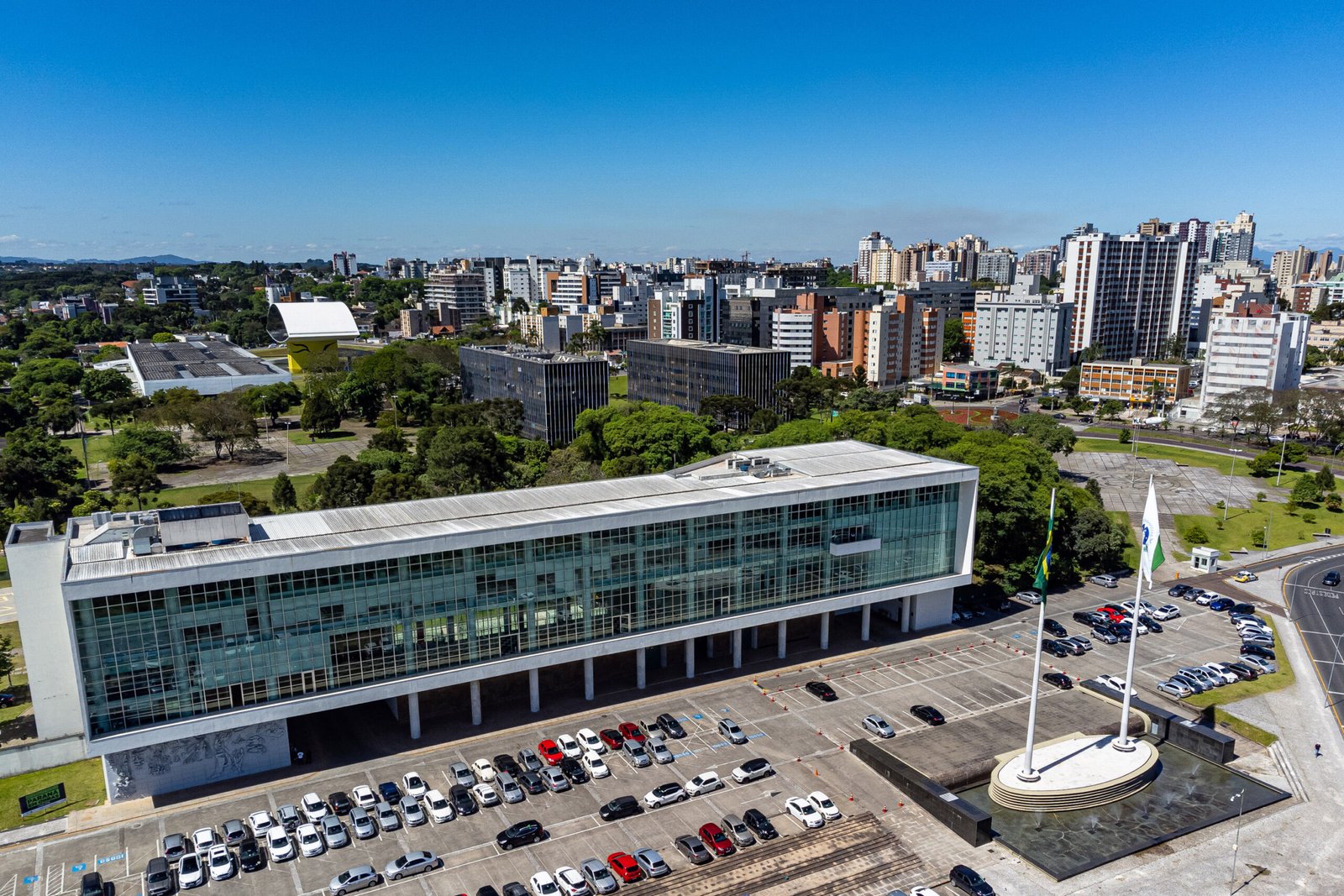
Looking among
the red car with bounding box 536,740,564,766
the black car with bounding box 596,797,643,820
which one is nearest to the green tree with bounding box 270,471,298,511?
the red car with bounding box 536,740,564,766

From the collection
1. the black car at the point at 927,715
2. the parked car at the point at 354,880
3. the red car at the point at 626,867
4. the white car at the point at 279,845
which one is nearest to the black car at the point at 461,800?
the parked car at the point at 354,880

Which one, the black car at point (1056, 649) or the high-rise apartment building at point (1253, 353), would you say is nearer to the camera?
the black car at point (1056, 649)

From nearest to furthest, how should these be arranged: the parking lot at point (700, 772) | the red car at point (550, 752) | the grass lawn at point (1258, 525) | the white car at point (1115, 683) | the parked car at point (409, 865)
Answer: the parked car at point (409, 865) → the parking lot at point (700, 772) → the red car at point (550, 752) → the white car at point (1115, 683) → the grass lawn at point (1258, 525)

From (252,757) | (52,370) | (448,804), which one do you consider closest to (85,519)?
(252,757)

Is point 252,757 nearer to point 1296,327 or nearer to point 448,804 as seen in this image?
point 448,804

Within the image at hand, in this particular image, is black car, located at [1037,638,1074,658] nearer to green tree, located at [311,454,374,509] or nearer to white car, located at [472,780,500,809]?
white car, located at [472,780,500,809]

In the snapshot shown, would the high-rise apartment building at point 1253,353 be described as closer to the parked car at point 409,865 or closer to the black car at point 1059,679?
the black car at point 1059,679

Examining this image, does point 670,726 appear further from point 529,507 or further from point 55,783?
point 55,783
